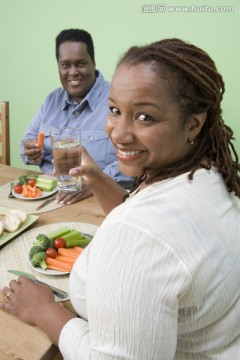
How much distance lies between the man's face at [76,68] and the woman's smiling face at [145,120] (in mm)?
1427

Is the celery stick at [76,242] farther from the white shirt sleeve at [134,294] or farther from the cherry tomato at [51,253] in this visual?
the white shirt sleeve at [134,294]

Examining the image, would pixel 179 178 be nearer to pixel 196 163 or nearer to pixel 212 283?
pixel 196 163

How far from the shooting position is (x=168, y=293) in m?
0.65

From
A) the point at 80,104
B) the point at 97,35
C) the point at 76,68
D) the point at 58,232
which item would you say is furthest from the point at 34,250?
the point at 97,35

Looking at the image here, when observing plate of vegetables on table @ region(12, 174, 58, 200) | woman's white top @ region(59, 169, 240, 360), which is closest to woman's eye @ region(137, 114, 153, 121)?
woman's white top @ region(59, 169, 240, 360)

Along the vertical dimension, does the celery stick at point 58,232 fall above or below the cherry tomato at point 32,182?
above

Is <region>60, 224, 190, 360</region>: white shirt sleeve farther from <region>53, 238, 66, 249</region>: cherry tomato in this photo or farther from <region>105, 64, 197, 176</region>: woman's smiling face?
<region>53, 238, 66, 249</region>: cherry tomato

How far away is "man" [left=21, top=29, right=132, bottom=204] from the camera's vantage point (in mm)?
2127

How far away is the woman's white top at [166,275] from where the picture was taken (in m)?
0.65

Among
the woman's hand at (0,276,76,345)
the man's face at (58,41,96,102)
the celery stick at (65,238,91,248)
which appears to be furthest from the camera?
the man's face at (58,41,96,102)

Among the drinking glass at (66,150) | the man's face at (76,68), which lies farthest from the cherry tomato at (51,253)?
the man's face at (76,68)

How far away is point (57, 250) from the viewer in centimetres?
120

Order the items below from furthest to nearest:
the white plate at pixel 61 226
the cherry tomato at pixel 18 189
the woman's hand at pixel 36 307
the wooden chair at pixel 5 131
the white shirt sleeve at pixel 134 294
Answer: the wooden chair at pixel 5 131 → the cherry tomato at pixel 18 189 → the white plate at pixel 61 226 → the woman's hand at pixel 36 307 → the white shirt sleeve at pixel 134 294

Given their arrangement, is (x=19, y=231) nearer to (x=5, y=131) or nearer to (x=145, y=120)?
(x=145, y=120)
